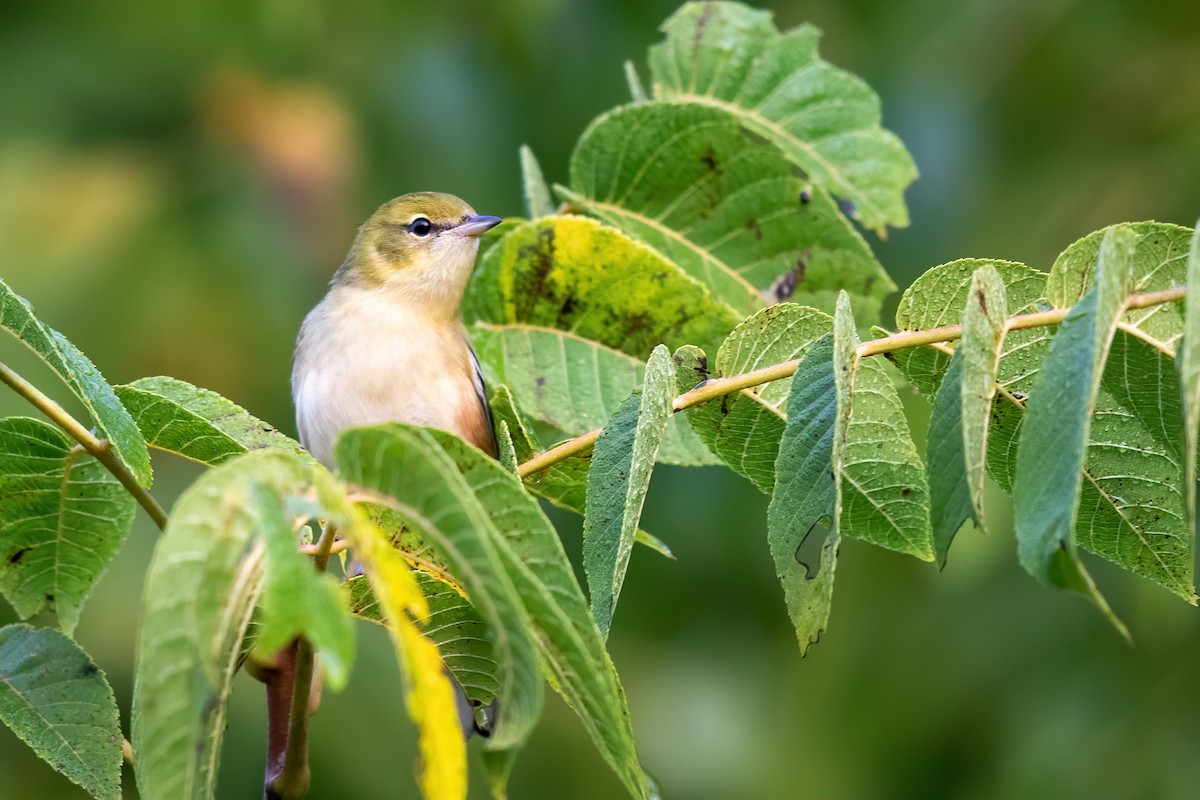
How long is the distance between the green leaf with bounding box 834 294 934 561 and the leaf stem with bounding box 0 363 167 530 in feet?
3.32

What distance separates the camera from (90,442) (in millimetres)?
2082

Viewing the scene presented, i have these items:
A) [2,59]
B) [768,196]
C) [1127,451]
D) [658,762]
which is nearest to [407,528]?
[1127,451]

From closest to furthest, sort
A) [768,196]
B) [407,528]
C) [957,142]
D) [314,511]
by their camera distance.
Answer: [314,511]
[407,528]
[768,196]
[957,142]

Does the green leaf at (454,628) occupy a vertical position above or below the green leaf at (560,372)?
below

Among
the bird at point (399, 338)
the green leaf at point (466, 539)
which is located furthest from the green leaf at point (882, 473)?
the bird at point (399, 338)

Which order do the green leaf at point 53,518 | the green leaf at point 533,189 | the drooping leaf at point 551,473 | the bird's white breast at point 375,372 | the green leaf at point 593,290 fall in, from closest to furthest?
the green leaf at point 53,518 → the drooping leaf at point 551,473 → the green leaf at point 593,290 → the green leaf at point 533,189 → the bird's white breast at point 375,372

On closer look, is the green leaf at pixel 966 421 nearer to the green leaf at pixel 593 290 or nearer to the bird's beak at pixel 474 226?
the green leaf at pixel 593 290

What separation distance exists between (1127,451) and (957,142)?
5356 mm

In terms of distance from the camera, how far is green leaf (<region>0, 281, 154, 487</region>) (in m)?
1.91

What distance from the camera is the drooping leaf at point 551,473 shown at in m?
2.38

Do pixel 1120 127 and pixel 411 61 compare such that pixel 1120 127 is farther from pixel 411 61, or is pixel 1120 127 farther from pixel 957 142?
pixel 411 61

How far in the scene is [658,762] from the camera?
26.5 ft

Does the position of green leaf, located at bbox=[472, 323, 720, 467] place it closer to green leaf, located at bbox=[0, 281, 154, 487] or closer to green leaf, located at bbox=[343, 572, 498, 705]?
green leaf, located at bbox=[343, 572, 498, 705]

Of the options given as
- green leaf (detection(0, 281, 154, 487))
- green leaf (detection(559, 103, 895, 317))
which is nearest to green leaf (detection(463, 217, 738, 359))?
green leaf (detection(559, 103, 895, 317))
